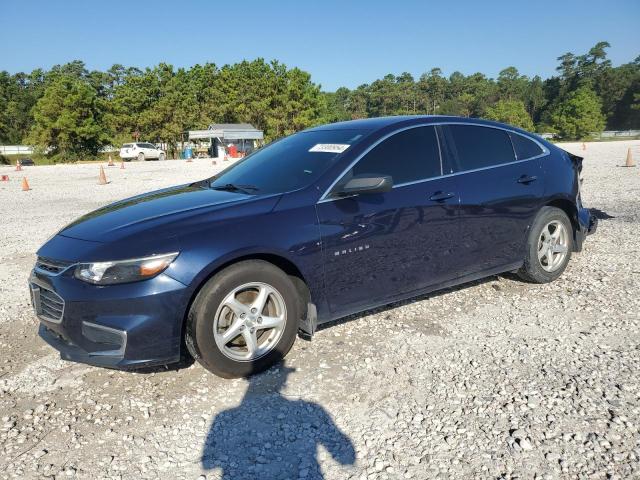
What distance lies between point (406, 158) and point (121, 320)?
2.45 meters

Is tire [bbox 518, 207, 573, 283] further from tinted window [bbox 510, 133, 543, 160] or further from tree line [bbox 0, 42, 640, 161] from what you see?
tree line [bbox 0, 42, 640, 161]

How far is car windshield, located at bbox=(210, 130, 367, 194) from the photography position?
143 inches

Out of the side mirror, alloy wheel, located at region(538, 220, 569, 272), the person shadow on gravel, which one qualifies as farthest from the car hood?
alloy wheel, located at region(538, 220, 569, 272)

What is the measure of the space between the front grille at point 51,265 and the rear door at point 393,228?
1673mm

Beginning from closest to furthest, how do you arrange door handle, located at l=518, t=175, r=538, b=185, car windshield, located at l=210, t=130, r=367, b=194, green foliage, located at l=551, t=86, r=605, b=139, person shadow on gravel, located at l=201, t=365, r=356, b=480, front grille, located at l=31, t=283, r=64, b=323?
person shadow on gravel, located at l=201, t=365, r=356, b=480, front grille, located at l=31, t=283, r=64, b=323, car windshield, located at l=210, t=130, r=367, b=194, door handle, located at l=518, t=175, r=538, b=185, green foliage, located at l=551, t=86, r=605, b=139

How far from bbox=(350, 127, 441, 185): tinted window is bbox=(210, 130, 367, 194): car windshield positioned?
20 cm

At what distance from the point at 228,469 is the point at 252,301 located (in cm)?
111

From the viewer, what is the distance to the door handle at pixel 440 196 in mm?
3852

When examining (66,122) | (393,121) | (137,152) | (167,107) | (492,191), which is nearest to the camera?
(393,121)

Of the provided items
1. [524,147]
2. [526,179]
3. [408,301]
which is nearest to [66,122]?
[408,301]

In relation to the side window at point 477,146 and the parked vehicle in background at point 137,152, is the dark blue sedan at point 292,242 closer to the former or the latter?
the side window at point 477,146

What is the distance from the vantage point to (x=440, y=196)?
389cm

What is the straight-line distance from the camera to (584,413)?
2660 millimetres

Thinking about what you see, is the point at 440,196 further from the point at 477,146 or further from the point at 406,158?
the point at 477,146
